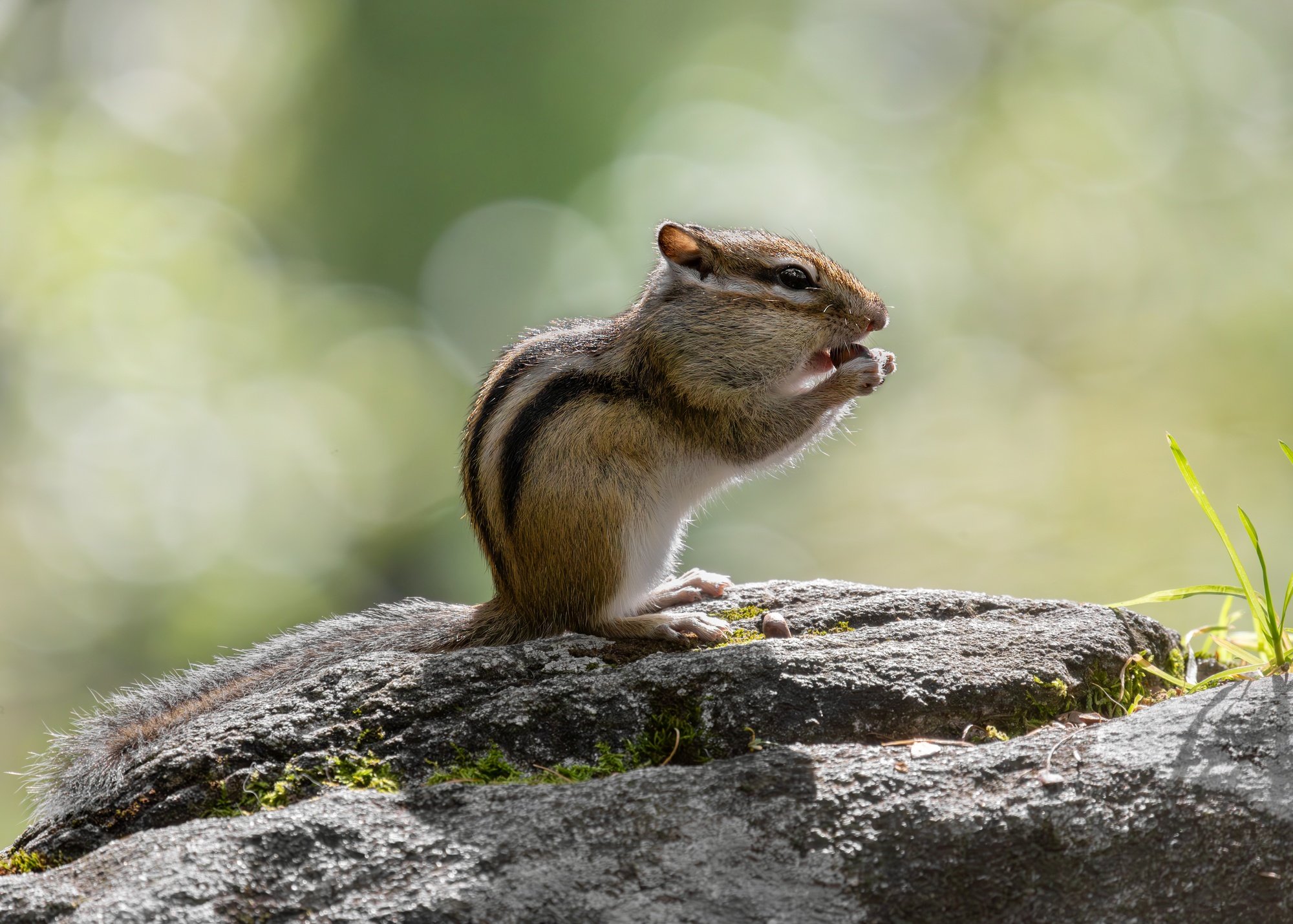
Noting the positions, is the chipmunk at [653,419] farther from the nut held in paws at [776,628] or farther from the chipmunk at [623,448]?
the nut held in paws at [776,628]

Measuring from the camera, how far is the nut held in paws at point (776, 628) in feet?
12.9

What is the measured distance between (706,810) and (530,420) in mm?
1769

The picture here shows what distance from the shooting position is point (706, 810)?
258 cm

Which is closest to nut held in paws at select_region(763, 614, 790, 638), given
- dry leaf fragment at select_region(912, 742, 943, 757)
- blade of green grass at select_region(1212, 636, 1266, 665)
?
dry leaf fragment at select_region(912, 742, 943, 757)

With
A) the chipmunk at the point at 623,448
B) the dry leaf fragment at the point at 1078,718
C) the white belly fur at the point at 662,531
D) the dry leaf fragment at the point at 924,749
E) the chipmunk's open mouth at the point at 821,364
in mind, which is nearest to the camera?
the dry leaf fragment at the point at 924,749

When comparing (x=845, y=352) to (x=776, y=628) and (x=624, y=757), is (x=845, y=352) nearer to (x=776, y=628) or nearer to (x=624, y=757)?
(x=776, y=628)

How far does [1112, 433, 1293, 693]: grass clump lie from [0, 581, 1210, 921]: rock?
0.91ft

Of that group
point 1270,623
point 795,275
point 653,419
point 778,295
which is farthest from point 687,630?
point 1270,623

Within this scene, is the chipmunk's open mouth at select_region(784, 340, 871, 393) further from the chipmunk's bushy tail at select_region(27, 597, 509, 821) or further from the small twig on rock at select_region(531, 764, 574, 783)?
the small twig on rock at select_region(531, 764, 574, 783)

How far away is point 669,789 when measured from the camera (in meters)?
2.66

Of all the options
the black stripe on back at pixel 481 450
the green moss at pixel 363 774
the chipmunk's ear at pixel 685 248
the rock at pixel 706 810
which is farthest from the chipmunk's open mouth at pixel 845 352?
the green moss at pixel 363 774

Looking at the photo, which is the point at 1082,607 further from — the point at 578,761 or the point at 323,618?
the point at 323,618

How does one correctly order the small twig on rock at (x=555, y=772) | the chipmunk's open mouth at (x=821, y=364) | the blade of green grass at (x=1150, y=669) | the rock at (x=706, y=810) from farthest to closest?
the chipmunk's open mouth at (x=821, y=364), the blade of green grass at (x=1150, y=669), the small twig on rock at (x=555, y=772), the rock at (x=706, y=810)

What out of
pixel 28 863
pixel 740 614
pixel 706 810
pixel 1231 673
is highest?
pixel 740 614
